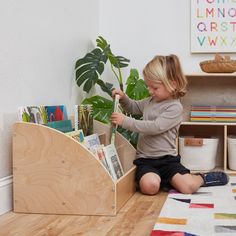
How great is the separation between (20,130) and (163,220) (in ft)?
2.17

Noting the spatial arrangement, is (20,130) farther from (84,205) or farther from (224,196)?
(224,196)

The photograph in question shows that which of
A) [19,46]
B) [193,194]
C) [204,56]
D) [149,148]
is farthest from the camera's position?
[204,56]

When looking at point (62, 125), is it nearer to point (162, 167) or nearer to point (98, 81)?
point (162, 167)

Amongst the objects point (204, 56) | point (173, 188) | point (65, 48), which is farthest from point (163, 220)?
point (204, 56)

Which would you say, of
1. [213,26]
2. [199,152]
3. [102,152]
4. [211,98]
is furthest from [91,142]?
[213,26]

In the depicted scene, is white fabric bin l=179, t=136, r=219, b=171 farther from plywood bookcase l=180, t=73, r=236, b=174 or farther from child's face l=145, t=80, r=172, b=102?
child's face l=145, t=80, r=172, b=102

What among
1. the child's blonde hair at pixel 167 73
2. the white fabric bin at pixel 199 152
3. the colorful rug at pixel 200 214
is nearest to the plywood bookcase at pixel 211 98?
the white fabric bin at pixel 199 152

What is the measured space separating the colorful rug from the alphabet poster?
1145mm

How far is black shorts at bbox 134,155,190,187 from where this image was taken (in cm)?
217

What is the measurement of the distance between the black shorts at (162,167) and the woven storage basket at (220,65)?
743 mm

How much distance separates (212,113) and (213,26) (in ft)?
1.97

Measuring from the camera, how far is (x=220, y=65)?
2.70 meters

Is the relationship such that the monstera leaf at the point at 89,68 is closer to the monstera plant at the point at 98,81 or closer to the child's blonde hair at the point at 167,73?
the monstera plant at the point at 98,81

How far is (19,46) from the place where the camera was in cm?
193
